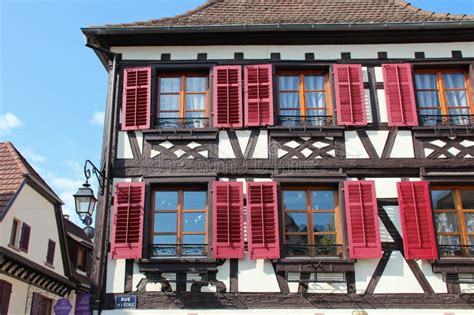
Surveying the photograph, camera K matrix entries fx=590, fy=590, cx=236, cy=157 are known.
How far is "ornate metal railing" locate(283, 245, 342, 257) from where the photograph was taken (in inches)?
390

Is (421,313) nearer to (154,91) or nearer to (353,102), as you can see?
(353,102)

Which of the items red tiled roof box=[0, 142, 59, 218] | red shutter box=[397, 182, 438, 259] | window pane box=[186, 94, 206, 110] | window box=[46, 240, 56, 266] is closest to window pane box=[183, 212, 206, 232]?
window pane box=[186, 94, 206, 110]

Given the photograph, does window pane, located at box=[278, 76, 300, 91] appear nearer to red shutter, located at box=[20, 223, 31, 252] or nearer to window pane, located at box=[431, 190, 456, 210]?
window pane, located at box=[431, 190, 456, 210]

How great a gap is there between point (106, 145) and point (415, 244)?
222 inches

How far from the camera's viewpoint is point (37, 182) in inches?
645

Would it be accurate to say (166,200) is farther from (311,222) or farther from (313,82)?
(313,82)

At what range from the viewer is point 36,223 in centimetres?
1673

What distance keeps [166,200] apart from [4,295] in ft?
20.7

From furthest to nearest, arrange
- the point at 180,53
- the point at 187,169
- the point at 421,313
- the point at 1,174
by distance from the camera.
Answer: the point at 1,174
the point at 180,53
the point at 187,169
the point at 421,313

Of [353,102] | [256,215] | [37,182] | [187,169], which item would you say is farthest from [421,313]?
[37,182]

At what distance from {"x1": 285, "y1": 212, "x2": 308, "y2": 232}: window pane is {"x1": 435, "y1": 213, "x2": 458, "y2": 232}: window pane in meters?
2.27

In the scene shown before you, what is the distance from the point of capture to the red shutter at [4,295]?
1400 cm

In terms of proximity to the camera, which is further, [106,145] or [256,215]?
[106,145]

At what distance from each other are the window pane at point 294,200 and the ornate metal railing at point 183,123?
1.97 metres
